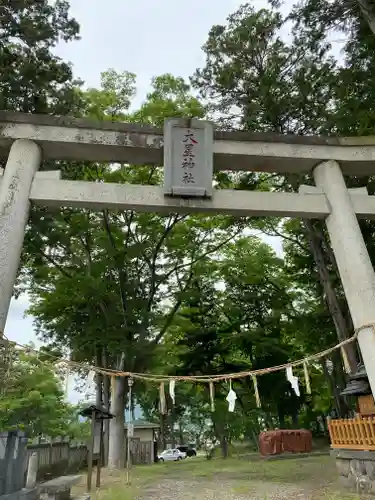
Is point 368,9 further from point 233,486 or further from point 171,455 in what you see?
point 171,455

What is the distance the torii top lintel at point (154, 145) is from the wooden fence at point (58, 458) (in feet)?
26.1

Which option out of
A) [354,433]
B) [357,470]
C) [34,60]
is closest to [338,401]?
[354,433]

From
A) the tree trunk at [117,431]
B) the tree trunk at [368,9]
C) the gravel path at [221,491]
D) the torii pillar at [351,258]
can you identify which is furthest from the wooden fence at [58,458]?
the tree trunk at [368,9]

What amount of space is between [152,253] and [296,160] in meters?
10.2

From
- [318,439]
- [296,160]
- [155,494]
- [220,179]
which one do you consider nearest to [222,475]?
[155,494]

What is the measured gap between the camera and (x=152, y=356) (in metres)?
15.6

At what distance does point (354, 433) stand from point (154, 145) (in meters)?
7.42

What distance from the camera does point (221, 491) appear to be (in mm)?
9617

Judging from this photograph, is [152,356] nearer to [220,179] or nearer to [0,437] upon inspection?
[220,179]

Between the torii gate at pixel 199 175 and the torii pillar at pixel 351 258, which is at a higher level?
the torii gate at pixel 199 175

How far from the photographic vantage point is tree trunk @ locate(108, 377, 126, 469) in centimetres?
1467

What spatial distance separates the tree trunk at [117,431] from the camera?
14.7 m

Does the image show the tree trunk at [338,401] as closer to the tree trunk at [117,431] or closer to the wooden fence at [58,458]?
the tree trunk at [117,431]

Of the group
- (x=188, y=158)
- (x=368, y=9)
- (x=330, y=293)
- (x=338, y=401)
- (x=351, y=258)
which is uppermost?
(x=368, y=9)
